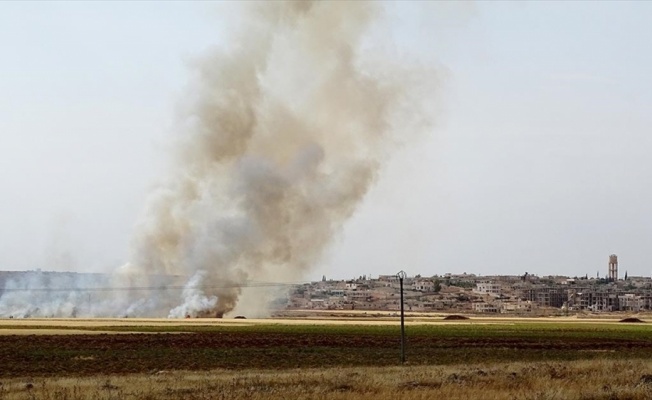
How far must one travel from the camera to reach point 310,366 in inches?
1986

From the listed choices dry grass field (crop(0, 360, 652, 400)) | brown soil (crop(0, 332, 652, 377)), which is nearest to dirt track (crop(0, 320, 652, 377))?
brown soil (crop(0, 332, 652, 377))

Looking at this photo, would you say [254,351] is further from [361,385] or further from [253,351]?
[361,385]

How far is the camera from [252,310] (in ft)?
528

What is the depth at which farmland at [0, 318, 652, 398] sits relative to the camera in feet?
112

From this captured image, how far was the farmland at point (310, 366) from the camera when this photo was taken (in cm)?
3412

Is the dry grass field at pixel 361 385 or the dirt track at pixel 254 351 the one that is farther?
the dirt track at pixel 254 351

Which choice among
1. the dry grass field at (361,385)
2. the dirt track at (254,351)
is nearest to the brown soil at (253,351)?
the dirt track at (254,351)

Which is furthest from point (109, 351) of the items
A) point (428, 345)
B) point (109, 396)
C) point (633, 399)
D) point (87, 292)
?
point (87, 292)

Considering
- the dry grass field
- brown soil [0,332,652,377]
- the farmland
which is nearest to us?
the dry grass field

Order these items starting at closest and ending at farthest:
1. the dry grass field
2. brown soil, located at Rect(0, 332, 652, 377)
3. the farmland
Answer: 1. the dry grass field
2. the farmland
3. brown soil, located at Rect(0, 332, 652, 377)

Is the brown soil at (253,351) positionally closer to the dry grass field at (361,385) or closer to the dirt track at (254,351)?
the dirt track at (254,351)

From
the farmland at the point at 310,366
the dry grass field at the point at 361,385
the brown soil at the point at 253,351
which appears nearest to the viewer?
the dry grass field at the point at 361,385

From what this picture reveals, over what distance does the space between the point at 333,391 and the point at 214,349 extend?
3304 centimetres

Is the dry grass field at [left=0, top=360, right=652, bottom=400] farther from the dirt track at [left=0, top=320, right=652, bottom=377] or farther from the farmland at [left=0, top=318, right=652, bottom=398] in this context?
the dirt track at [left=0, top=320, right=652, bottom=377]
